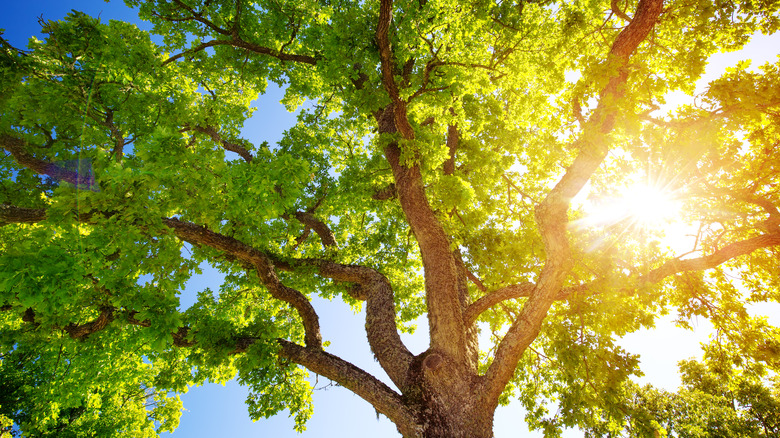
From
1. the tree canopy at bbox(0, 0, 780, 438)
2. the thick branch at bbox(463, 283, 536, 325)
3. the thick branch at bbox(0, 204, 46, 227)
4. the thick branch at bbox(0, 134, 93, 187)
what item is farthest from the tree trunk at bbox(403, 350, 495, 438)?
the thick branch at bbox(0, 134, 93, 187)

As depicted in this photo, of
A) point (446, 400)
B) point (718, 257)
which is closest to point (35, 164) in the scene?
point (446, 400)

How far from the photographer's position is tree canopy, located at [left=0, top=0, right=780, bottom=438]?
458 cm

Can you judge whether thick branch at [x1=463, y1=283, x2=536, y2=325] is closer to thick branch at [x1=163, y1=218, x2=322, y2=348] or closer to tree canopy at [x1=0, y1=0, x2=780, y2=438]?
tree canopy at [x1=0, y1=0, x2=780, y2=438]

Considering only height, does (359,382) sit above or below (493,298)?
below

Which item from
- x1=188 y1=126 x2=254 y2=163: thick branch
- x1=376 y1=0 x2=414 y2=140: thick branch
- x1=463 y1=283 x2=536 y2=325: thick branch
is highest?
x1=188 y1=126 x2=254 y2=163: thick branch

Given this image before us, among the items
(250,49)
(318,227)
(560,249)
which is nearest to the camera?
(560,249)

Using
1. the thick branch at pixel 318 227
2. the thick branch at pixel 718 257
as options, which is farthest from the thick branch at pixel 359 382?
the thick branch at pixel 718 257

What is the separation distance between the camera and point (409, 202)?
6.67 meters

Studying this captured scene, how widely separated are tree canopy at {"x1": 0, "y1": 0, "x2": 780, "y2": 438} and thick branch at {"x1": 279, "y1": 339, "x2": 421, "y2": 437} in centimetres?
3

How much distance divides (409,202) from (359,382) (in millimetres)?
3496

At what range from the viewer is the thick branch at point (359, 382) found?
447cm

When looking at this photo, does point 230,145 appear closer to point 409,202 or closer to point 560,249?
point 409,202

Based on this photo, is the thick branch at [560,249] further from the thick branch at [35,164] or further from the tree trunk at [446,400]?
the thick branch at [35,164]

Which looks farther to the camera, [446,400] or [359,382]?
[359,382]
